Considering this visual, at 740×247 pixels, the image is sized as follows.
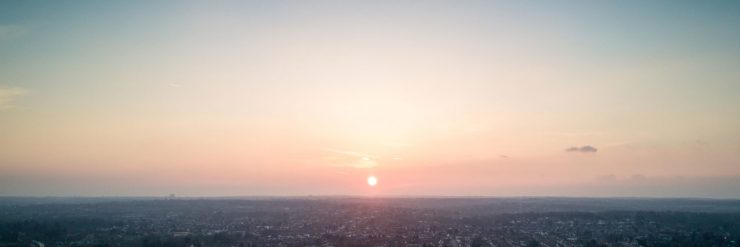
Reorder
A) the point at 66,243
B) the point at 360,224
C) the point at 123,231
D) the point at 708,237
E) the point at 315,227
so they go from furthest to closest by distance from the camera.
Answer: the point at 360,224
the point at 315,227
the point at 123,231
the point at 708,237
the point at 66,243

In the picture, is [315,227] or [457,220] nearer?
[315,227]

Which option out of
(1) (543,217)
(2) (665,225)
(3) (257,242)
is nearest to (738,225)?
(2) (665,225)

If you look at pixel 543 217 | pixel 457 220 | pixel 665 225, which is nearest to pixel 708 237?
pixel 665 225

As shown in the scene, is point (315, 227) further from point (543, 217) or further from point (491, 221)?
point (543, 217)

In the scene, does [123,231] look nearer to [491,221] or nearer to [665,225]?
[491,221]

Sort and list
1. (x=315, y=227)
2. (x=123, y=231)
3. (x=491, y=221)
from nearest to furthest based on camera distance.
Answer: (x=123, y=231), (x=315, y=227), (x=491, y=221)

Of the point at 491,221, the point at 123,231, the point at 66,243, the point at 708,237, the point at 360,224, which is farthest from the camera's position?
the point at 491,221

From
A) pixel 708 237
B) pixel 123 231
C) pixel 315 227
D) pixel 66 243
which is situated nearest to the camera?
pixel 66 243

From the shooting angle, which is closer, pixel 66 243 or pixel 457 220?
pixel 66 243

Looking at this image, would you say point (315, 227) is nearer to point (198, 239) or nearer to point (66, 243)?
point (198, 239)
